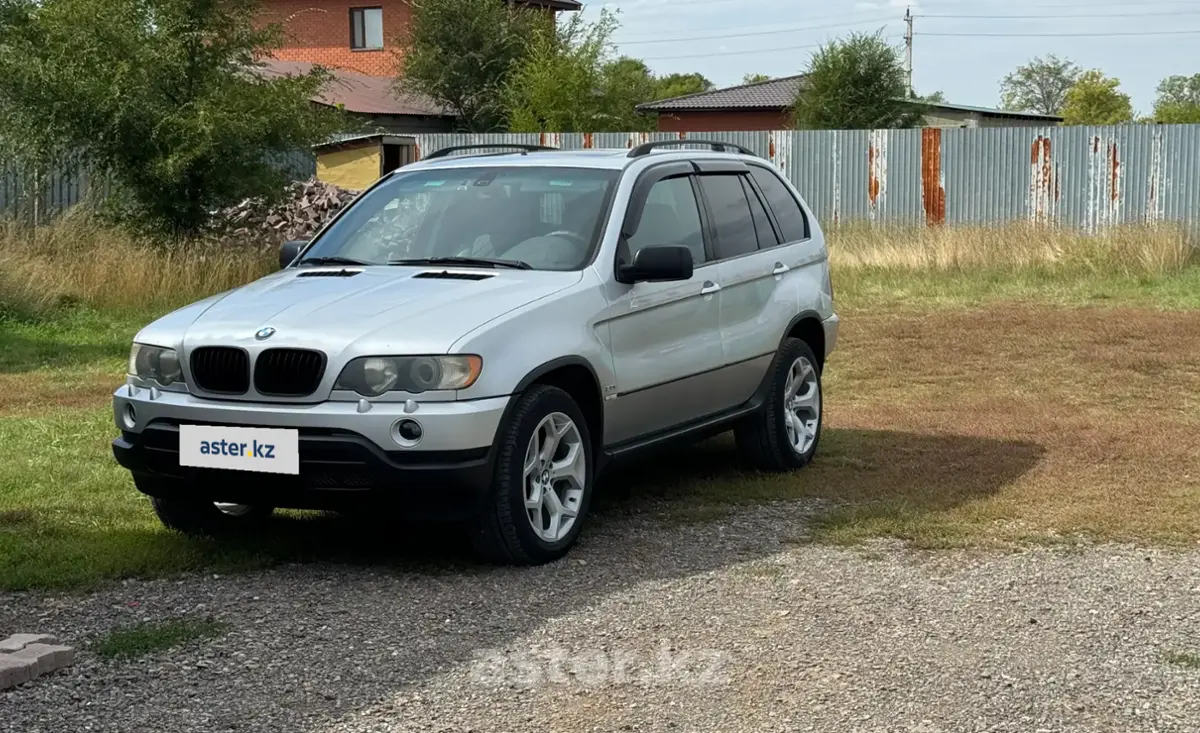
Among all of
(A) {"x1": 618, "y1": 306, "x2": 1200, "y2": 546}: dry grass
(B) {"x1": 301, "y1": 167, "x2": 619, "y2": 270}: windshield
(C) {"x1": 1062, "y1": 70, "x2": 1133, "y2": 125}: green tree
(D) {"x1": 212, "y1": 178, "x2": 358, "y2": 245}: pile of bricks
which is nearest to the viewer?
(B) {"x1": 301, "y1": 167, "x2": 619, "y2": 270}: windshield


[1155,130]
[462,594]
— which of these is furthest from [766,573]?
[1155,130]

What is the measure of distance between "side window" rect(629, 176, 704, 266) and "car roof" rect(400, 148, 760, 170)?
6.8 inches

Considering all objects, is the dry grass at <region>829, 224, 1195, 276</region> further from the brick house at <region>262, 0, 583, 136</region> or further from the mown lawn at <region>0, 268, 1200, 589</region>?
the brick house at <region>262, 0, 583, 136</region>

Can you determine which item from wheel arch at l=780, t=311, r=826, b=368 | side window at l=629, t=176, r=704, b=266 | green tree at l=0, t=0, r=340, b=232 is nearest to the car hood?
side window at l=629, t=176, r=704, b=266

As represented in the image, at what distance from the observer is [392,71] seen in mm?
52969

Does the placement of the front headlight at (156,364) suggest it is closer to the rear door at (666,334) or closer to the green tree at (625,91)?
the rear door at (666,334)

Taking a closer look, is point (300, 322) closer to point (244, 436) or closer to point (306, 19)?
point (244, 436)

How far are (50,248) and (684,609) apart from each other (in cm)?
1416

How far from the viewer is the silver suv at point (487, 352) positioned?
5.83m

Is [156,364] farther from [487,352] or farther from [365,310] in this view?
[487,352]

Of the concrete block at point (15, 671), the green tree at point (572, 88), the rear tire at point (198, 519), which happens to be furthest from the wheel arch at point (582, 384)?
the green tree at point (572, 88)

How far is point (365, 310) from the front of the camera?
6121 millimetres

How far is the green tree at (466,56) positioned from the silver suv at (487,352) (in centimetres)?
4045

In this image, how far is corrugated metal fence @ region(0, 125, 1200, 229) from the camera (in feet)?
78.2
